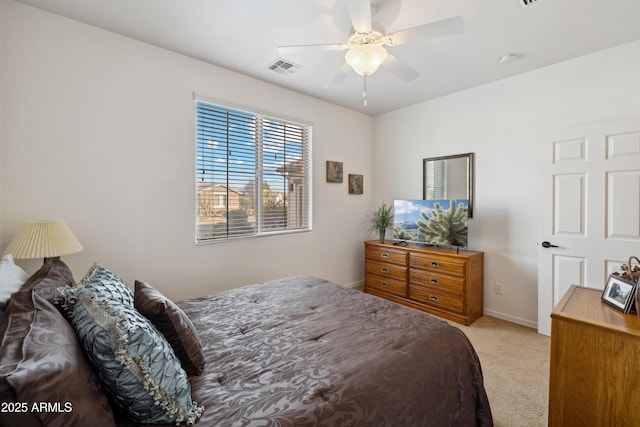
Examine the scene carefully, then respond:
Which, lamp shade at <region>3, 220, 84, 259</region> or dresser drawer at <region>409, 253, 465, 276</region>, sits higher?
lamp shade at <region>3, 220, 84, 259</region>

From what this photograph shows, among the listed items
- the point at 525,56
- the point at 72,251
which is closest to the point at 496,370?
the point at 525,56

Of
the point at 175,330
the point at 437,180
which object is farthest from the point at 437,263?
the point at 175,330

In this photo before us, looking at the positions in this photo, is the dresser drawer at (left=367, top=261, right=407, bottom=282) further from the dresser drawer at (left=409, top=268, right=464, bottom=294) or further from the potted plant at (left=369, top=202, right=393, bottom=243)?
the potted plant at (left=369, top=202, right=393, bottom=243)

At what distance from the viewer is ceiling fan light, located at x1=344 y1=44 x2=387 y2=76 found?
1.87 meters

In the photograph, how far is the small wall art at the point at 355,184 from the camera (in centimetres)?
428

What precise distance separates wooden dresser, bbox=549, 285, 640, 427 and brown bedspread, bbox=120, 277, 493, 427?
0.37 m

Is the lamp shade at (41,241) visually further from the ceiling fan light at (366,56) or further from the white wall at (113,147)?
the ceiling fan light at (366,56)

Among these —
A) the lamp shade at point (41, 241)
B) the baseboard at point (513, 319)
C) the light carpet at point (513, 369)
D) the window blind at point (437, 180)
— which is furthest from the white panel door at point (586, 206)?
the lamp shade at point (41, 241)

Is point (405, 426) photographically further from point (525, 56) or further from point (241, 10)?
point (525, 56)

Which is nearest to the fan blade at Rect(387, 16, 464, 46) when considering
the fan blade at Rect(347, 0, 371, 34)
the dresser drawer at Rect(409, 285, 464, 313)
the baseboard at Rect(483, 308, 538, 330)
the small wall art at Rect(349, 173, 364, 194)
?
the fan blade at Rect(347, 0, 371, 34)

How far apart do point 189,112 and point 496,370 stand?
3542 millimetres

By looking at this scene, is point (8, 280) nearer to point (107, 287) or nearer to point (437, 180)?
point (107, 287)

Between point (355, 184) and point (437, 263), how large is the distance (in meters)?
1.68

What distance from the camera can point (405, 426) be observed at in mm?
1111
